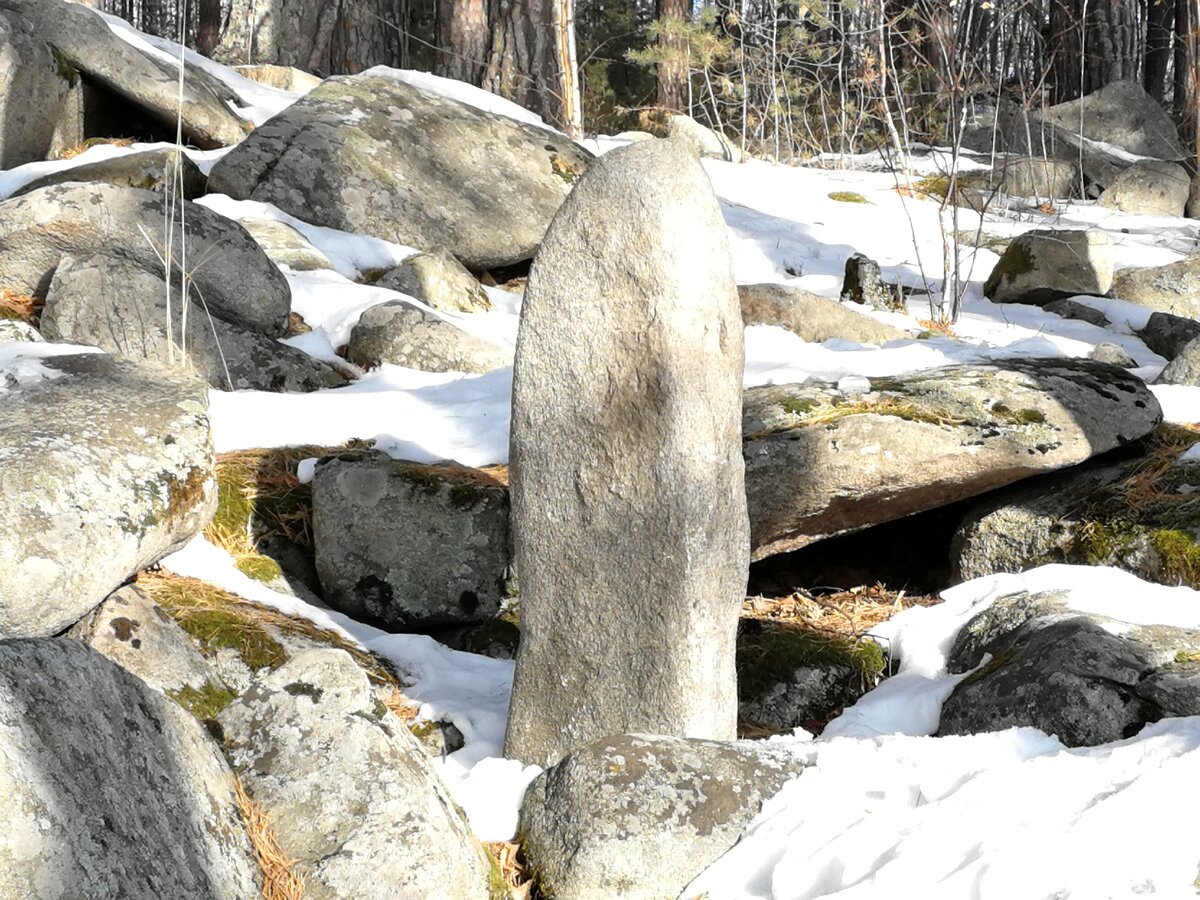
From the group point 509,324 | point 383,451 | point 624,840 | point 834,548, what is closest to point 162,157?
point 509,324

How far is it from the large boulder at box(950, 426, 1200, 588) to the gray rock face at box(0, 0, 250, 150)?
6091 millimetres

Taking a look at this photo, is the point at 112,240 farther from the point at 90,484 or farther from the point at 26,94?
the point at 26,94

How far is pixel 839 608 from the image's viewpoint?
4.98 metres

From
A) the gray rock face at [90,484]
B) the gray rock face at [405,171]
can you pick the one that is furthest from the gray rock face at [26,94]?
the gray rock face at [90,484]

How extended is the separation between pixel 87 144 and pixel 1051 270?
691cm

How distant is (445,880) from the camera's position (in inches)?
107

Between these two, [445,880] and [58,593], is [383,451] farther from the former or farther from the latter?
[445,880]

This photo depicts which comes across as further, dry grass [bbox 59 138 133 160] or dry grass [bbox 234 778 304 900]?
dry grass [bbox 59 138 133 160]

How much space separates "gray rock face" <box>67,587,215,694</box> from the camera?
3543 mm

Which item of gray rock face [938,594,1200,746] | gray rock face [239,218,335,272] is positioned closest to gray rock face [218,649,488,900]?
gray rock face [938,594,1200,746]

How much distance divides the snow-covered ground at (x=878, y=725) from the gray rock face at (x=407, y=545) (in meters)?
0.15

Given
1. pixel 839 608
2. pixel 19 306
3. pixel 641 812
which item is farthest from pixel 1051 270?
pixel 641 812

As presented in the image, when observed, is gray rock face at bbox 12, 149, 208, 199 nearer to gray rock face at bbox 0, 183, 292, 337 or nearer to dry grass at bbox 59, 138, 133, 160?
dry grass at bbox 59, 138, 133, 160

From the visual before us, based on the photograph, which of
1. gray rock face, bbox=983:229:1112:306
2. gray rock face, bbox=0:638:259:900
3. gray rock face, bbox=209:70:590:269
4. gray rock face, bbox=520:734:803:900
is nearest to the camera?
gray rock face, bbox=0:638:259:900
